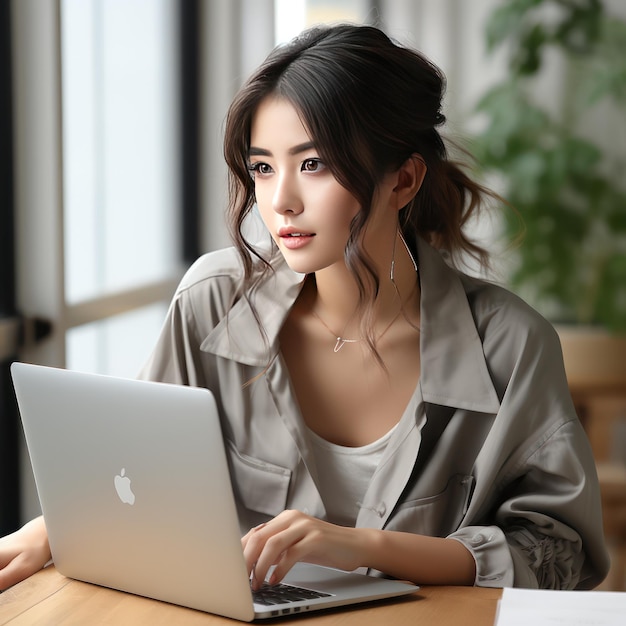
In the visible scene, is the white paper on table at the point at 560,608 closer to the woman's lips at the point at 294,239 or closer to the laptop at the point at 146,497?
the laptop at the point at 146,497

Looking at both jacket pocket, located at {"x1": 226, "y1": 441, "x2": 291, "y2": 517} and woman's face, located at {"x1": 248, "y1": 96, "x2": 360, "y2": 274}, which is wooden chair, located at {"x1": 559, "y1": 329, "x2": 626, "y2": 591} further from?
woman's face, located at {"x1": 248, "y1": 96, "x2": 360, "y2": 274}

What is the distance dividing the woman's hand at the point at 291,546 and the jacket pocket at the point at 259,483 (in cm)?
31

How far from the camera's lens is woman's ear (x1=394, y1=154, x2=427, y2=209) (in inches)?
57.9

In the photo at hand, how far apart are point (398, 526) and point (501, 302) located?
1.29ft

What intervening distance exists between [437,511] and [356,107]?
617mm

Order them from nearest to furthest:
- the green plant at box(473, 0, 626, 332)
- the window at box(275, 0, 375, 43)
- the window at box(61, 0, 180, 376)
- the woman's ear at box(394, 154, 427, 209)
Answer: the woman's ear at box(394, 154, 427, 209)
the window at box(61, 0, 180, 376)
the green plant at box(473, 0, 626, 332)
the window at box(275, 0, 375, 43)

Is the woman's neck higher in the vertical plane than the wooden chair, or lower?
higher

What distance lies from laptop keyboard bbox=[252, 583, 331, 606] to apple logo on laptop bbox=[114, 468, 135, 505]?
187 mm

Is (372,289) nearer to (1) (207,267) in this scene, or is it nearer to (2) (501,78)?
(1) (207,267)

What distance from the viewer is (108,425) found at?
1.09 metres

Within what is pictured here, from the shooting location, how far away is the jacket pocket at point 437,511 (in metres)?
1.44

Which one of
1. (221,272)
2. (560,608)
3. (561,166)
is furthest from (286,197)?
(561,166)

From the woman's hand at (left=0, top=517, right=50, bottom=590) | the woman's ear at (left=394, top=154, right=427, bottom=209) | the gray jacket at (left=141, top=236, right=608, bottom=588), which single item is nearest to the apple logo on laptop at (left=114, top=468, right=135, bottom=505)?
the woman's hand at (left=0, top=517, right=50, bottom=590)

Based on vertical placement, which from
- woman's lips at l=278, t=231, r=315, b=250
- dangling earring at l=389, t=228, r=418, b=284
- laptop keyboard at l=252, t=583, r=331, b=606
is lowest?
laptop keyboard at l=252, t=583, r=331, b=606
